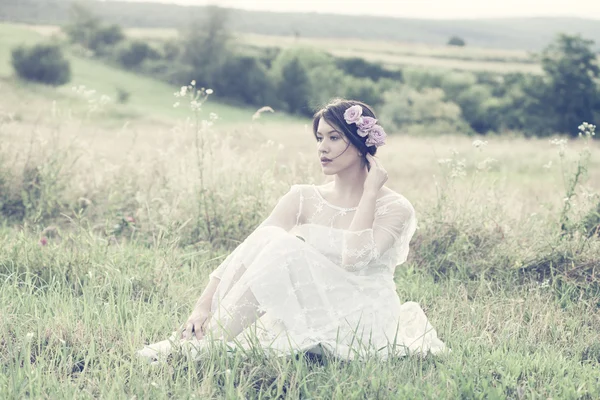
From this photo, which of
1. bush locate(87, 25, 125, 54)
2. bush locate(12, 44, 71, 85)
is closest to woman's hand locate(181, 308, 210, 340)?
bush locate(12, 44, 71, 85)

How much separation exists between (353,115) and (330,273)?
94 cm

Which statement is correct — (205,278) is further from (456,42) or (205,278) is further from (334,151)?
(456,42)

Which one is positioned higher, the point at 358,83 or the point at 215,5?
the point at 215,5

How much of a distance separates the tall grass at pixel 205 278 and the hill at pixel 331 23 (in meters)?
44.6

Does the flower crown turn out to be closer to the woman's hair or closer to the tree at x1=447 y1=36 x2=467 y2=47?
the woman's hair

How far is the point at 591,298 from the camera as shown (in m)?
4.66

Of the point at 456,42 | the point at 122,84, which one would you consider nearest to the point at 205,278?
the point at 122,84

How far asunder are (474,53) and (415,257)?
6791cm

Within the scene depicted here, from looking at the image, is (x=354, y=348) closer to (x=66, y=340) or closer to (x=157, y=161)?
(x=66, y=340)

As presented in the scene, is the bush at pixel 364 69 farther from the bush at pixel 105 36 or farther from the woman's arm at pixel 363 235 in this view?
the woman's arm at pixel 363 235

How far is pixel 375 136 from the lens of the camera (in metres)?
3.92

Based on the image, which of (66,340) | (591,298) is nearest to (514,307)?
(591,298)

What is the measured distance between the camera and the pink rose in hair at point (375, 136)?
3.91m

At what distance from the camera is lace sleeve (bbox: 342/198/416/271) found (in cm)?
361
